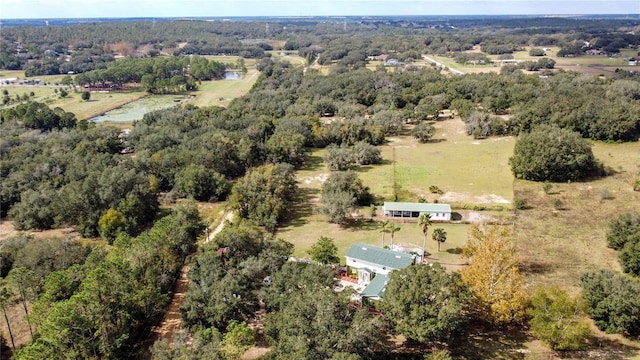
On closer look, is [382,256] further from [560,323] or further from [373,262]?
[560,323]

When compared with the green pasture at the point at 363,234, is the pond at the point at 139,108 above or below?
above

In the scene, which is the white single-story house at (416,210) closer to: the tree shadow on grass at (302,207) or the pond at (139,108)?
the tree shadow on grass at (302,207)

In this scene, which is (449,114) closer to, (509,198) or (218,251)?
(509,198)

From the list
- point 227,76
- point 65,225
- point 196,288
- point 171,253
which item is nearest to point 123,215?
point 65,225

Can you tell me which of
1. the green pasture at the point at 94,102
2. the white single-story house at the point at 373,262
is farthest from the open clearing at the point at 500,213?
the green pasture at the point at 94,102

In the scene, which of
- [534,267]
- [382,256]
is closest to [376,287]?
[382,256]

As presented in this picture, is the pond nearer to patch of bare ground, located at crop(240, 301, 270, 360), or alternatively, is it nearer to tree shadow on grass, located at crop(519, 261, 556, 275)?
patch of bare ground, located at crop(240, 301, 270, 360)

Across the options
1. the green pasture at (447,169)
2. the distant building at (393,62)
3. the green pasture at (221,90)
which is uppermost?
the distant building at (393,62)
